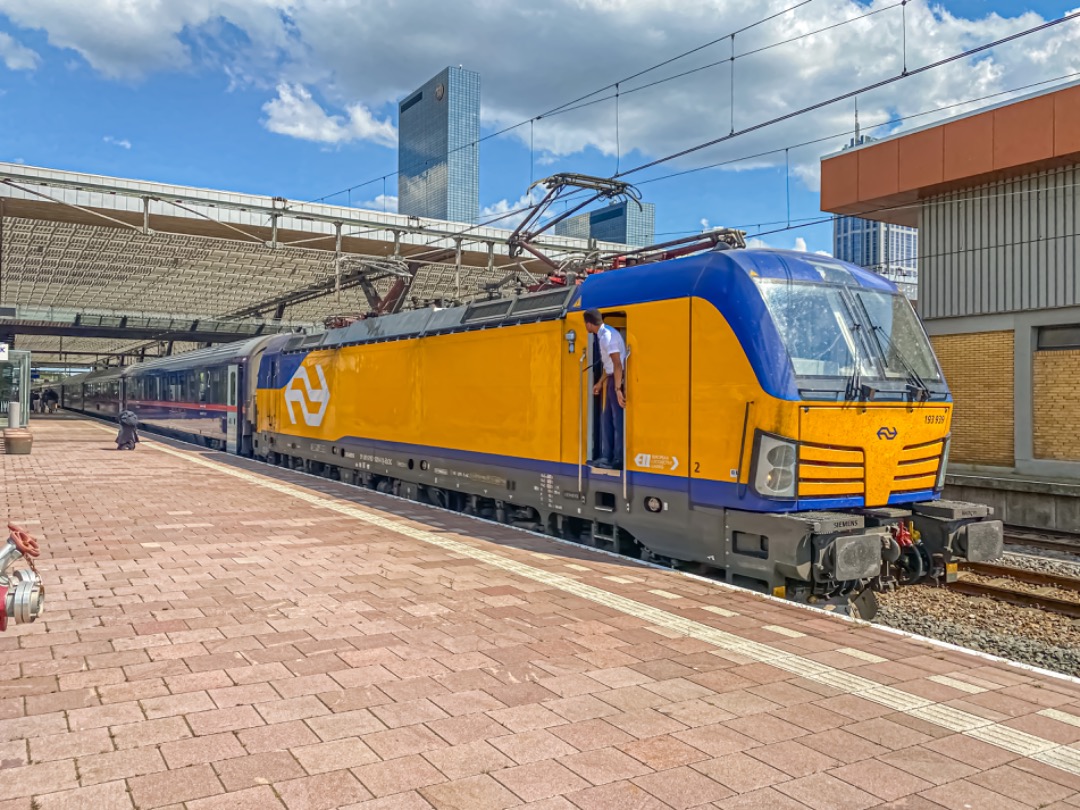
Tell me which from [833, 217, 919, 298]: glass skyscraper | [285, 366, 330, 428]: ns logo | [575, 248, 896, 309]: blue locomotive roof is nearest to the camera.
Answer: [575, 248, 896, 309]: blue locomotive roof

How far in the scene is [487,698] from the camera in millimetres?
4496

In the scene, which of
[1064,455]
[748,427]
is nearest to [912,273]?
[1064,455]

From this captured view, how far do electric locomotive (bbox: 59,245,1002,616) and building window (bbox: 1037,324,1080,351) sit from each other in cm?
1039

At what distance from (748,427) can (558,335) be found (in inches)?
116

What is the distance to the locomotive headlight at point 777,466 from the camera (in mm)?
6797

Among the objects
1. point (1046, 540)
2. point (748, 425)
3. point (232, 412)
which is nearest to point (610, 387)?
point (748, 425)

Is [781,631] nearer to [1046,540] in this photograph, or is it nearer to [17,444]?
[1046,540]

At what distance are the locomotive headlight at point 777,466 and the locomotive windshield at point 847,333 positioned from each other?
2.02 feet

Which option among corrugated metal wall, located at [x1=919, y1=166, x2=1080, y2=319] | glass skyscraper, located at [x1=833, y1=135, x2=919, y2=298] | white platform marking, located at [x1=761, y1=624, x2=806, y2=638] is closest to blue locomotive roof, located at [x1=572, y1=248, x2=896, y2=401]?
white platform marking, located at [x1=761, y1=624, x2=806, y2=638]

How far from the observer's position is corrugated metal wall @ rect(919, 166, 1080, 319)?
16406mm

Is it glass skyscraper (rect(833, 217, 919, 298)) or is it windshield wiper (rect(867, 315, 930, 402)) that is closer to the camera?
windshield wiper (rect(867, 315, 930, 402))

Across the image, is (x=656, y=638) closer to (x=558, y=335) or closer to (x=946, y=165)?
(x=558, y=335)

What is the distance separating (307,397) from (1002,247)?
14742 mm

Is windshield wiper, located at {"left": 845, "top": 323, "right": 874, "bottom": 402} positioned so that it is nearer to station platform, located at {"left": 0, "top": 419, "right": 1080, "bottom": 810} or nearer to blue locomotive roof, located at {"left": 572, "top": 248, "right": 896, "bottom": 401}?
blue locomotive roof, located at {"left": 572, "top": 248, "right": 896, "bottom": 401}
